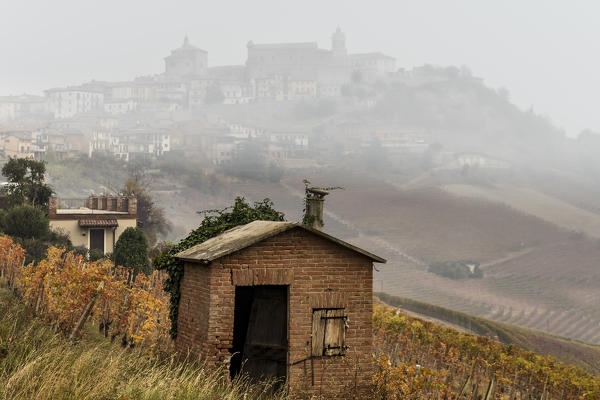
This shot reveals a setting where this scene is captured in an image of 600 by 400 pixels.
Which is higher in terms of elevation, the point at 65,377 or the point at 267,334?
the point at 65,377

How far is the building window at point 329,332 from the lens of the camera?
1209 centimetres

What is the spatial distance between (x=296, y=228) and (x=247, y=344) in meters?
3.15

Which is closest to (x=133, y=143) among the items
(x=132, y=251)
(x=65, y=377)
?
(x=132, y=251)

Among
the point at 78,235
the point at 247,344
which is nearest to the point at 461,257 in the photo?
the point at 78,235

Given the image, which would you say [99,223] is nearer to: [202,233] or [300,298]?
[202,233]

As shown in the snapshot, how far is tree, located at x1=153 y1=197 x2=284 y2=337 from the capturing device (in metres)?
13.3

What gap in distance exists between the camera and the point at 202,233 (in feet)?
48.6

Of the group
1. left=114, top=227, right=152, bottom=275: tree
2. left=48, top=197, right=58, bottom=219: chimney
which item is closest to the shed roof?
left=114, top=227, right=152, bottom=275: tree

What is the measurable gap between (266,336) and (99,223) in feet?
96.4

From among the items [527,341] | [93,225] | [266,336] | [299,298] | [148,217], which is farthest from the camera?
[148,217]

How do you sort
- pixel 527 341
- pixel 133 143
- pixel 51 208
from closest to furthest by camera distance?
pixel 51 208 → pixel 527 341 → pixel 133 143

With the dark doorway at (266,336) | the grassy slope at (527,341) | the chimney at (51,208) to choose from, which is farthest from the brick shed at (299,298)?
the grassy slope at (527,341)

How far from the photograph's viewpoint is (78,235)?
40375 millimetres

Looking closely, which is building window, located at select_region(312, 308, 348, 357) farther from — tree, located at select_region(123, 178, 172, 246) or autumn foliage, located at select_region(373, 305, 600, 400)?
tree, located at select_region(123, 178, 172, 246)
